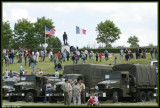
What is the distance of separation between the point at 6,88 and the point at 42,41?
58864mm

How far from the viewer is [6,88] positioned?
28.4 m

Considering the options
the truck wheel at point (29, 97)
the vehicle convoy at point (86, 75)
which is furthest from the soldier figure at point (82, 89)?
the truck wheel at point (29, 97)

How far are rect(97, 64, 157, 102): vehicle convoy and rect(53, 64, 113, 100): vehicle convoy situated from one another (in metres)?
1.43

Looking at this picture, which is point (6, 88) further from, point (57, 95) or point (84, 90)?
point (84, 90)

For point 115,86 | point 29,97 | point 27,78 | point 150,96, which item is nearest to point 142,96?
point 150,96

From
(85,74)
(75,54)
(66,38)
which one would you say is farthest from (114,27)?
(85,74)

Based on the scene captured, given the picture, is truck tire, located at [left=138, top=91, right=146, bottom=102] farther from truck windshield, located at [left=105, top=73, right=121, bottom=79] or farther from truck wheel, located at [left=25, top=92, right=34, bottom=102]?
truck wheel, located at [left=25, top=92, right=34, bottom=102]

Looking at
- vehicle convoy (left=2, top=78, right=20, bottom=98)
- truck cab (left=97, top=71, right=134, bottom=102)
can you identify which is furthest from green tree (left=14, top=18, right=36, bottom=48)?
truck cab (left=97, top=71, right=134, bottom=102)

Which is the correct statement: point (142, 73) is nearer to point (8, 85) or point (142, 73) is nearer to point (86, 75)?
point (86, 75)

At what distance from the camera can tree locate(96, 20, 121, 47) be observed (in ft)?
293

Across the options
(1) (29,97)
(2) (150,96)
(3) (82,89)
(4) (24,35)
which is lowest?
(2) (150,96)

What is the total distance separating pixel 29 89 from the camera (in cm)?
2670

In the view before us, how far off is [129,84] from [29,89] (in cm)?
751

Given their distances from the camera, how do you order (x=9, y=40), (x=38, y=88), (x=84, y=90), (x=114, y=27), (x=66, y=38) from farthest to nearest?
(x=114, y=27)
(x=9, y=40)
(x=66, y=38)
(x=38, y=88)
(x=84, y=90)
